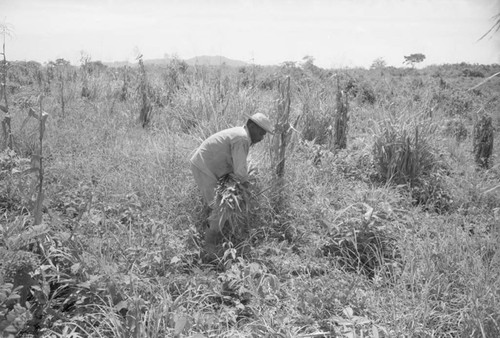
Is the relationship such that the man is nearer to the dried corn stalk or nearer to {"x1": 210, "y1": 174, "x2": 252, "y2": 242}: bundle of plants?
{"x1": 210, "y1": 174, "x2": 252, "y2": 242}: bundle of plants

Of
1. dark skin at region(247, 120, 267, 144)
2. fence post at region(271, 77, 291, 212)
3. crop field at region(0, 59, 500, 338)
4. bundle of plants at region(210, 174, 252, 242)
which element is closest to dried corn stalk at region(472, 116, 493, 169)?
crop field at region(0, 59, 500, 338)

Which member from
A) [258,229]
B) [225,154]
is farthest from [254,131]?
[258,229]

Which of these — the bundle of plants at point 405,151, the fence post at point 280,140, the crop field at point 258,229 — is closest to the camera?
the crop field at point 258,229

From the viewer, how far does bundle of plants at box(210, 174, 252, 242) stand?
3178 mm

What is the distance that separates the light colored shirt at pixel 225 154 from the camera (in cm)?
327

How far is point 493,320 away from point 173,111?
561cm

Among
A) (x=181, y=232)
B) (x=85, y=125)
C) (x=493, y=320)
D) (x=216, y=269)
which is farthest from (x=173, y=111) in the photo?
(x=493, y=320)

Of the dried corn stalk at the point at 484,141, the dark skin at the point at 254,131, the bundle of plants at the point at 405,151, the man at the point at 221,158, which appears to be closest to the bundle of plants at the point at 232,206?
the man at the point at 221,158

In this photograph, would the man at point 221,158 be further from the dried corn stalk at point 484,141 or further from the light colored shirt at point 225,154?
the dried corn stalk at point 484,141

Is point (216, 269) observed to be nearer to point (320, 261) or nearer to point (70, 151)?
point (320, 261)

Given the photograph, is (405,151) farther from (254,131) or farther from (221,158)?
(221,158)

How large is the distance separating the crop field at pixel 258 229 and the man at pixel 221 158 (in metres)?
0.27

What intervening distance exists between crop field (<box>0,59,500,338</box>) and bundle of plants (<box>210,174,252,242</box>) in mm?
83

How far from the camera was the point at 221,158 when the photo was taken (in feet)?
11.2
